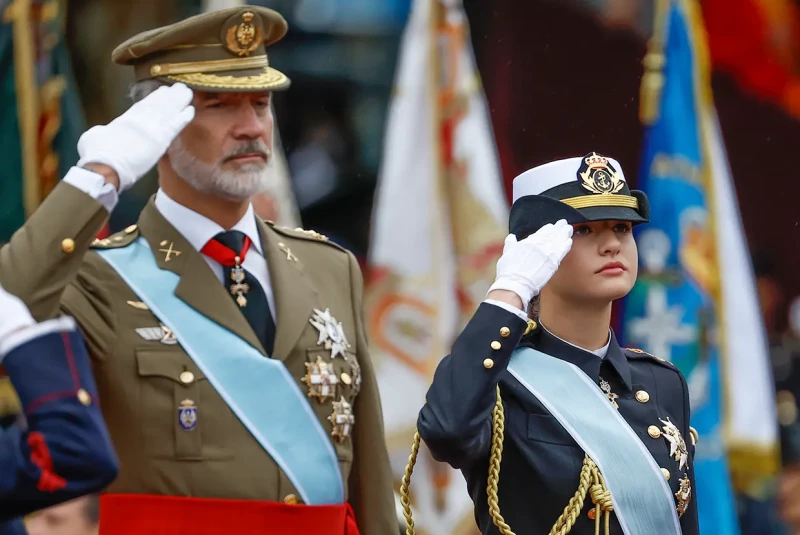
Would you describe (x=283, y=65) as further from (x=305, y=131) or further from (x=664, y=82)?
(x=664, y=82)

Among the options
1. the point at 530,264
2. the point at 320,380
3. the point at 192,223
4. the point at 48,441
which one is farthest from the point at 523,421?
the point at 48,441

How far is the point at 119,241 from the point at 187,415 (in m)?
0.55

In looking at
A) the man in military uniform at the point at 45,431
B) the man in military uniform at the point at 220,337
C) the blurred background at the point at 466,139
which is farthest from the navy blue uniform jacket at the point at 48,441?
the blurred background at the point at 466,139

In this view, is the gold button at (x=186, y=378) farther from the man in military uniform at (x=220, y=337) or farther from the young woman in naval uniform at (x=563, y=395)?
the young woman in naval uniform at (x=563, y=395)

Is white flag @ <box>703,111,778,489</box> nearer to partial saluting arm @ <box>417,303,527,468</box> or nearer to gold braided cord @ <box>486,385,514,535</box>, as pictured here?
gold braided cord @ <box>486,385,514,535</box>

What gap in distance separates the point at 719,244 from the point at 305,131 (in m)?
1.90

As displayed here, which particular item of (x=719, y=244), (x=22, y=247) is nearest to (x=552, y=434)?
(x=22, y=247)

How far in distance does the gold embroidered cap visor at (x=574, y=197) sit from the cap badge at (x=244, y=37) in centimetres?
89

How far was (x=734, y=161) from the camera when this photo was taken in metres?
7.59

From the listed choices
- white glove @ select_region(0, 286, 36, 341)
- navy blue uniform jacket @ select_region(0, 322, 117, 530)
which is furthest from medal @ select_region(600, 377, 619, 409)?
→ white glove @ select_region(0, 286, 36, 341)

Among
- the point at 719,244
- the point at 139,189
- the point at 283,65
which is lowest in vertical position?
the point at 719,244

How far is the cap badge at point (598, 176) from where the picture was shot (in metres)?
4.36

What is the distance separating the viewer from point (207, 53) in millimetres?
→ 4746

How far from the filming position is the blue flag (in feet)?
23.9
